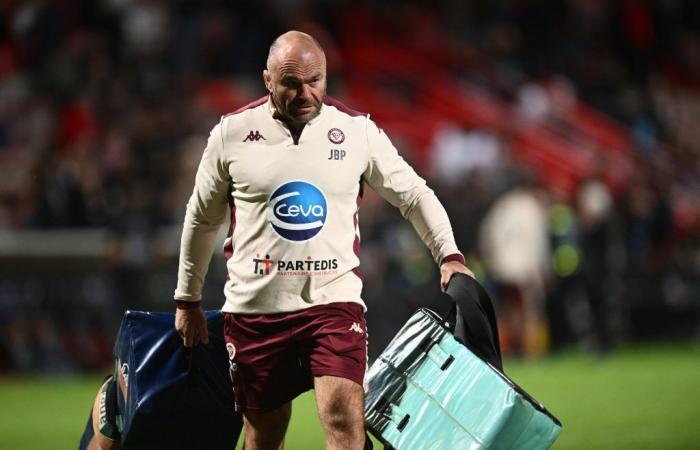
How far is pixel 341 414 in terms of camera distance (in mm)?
5297

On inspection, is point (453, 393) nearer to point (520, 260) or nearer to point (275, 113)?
point (275, 113)

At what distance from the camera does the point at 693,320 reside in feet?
54.4

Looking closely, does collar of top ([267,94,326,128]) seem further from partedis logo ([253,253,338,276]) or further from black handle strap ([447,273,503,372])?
black handle strap ([447,273,503,372])

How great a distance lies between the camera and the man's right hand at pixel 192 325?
585 cm

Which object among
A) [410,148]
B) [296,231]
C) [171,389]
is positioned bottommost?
[171,389]

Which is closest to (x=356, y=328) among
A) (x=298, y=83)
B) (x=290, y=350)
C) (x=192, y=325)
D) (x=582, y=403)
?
(x=290, y=350)

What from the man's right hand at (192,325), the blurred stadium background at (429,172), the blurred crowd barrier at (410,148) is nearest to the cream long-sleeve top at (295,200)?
the man's right hand at (192,325)

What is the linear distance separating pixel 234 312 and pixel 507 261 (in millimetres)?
9854

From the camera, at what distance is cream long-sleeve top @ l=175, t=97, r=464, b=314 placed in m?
5.47

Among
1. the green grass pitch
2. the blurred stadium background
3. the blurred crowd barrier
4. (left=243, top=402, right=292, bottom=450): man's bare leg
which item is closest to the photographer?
(left=243, top=402, right=292, bottom=450): man's bare leg

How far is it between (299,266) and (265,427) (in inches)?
30.0

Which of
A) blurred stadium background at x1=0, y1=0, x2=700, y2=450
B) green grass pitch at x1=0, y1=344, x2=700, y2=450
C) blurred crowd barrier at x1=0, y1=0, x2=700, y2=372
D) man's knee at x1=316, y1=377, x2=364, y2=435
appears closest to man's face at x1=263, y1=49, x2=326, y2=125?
man's knee at x1=316, y1=377, x2=364, y2=435

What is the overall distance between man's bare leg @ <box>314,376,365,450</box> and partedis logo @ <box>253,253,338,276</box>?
1.55 feet

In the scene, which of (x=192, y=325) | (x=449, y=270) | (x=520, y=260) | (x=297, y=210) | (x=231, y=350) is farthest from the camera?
(x=520, y=260)
